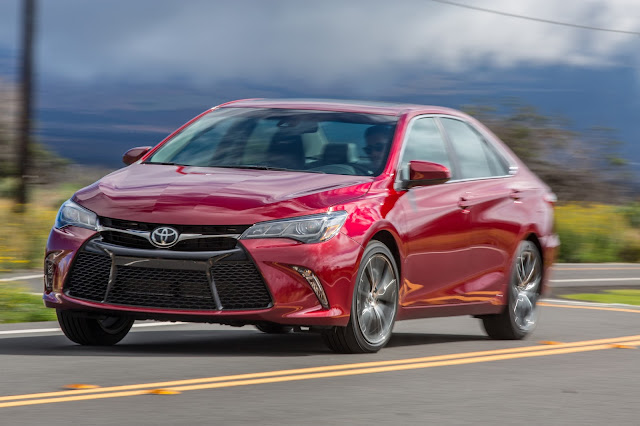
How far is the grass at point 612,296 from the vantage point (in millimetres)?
16750

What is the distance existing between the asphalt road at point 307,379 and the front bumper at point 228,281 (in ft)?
0.99

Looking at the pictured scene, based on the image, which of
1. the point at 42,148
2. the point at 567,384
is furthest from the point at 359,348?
the point at 42,148

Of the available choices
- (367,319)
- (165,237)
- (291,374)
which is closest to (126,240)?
(165,237)

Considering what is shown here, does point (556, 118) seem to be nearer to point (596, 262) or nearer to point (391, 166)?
point (596, 262)

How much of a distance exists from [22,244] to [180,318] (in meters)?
10.3

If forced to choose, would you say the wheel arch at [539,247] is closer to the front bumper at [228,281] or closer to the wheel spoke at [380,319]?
the wheel spoke at [380,319]

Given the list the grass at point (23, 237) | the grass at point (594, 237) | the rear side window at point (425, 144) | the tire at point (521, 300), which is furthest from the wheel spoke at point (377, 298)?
the grass at point (594, 237)

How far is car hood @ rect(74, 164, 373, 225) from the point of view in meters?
8.52

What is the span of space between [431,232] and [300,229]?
1.37 metres

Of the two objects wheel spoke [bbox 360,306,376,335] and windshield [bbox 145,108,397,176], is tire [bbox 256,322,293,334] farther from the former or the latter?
windshield [bbox 145,108,397,176]

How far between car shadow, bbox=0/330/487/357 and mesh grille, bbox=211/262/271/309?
62 centimetres

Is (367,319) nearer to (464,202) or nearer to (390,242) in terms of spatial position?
(390,242)

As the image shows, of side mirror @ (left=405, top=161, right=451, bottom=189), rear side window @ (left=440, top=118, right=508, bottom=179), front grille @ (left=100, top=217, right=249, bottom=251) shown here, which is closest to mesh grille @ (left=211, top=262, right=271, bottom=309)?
front grille @ (left=100, top=217, right=249, bottom=251)

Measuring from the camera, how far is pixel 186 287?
28.0 feet
